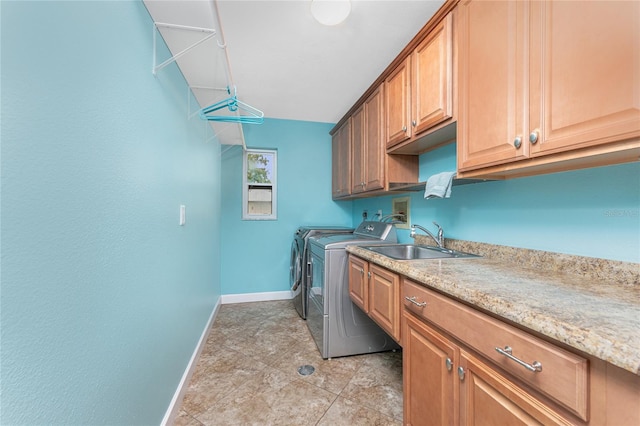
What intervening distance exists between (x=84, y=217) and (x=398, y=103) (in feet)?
5.90

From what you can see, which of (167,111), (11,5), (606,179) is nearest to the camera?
(11,5)

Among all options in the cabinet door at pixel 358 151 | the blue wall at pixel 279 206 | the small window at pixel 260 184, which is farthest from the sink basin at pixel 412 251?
the small window at pixel 260 184

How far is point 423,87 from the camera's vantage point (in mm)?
1531

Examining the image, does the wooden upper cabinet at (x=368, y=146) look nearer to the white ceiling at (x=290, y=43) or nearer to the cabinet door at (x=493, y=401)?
the white ceiling at (x=290, y=43)

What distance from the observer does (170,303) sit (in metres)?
1.43

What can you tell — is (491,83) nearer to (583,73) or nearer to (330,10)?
(583,73)

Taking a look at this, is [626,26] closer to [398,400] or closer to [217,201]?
[398,400]

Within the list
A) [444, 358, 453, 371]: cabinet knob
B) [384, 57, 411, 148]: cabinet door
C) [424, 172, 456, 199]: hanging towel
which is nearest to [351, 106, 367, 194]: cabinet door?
[384, 57, 411, 148]: cabinet door

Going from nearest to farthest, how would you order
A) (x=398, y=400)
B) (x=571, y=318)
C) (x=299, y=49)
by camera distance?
(x=571, y=318)
(x=398, y=400)
(x=299, y=49)

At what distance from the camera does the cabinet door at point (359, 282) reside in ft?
5.49

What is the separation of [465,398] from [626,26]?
4.02ft

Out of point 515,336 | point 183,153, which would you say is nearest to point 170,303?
point 183,153

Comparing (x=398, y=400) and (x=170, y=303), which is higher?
(x=170, y=303)

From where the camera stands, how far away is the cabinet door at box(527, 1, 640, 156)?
721 millimetres
